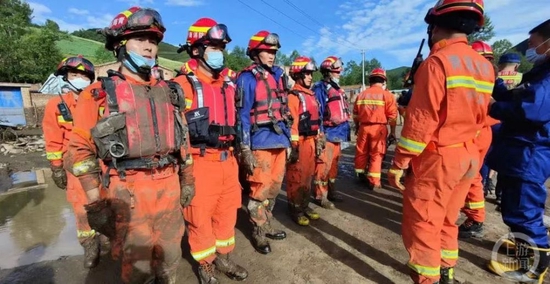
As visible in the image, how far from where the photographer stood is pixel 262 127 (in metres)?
3.52

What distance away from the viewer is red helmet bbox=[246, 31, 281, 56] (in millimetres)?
3617

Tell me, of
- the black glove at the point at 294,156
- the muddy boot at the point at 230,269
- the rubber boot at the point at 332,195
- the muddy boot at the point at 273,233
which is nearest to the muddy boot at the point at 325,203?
the rubber boot at the point at 332,195

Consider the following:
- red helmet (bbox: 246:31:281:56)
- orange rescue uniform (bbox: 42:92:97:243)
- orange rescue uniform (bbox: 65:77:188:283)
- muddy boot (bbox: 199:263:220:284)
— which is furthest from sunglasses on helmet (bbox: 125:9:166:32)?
muddy boot (bbox: 199:263:220:284)

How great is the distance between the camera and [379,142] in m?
5.58

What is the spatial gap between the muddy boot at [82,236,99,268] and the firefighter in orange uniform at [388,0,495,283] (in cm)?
325

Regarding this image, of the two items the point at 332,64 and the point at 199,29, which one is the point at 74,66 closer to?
the point at 199,29

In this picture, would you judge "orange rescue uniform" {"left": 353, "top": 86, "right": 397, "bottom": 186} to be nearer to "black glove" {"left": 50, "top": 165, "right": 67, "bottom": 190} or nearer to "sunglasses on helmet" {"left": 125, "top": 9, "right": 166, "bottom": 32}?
"sunglasses on helmet" {"left": 125, "top": 9, "right": 166, "bottom": 32}

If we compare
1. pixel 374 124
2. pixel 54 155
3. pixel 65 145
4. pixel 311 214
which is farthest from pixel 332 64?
pixel 54 155

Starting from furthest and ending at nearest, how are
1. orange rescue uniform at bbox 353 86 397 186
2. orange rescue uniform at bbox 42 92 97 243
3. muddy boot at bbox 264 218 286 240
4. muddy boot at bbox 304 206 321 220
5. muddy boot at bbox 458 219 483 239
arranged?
orange rescue uniform at bbox 353 86 397 186
muddy boot at bbox 304 206 321 220
muddy boot at bbox 264 218 286 240
muddy boot at bbox 458 219 483 239
orange rescue uniform at bbox 42 92 97 243

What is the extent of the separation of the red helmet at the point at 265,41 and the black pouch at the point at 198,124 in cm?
135

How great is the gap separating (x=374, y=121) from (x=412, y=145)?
131 inches

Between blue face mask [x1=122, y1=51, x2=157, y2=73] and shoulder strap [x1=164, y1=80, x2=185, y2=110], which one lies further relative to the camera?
shoulder strap [x1=164, y1=80, x2=185, y2=110]

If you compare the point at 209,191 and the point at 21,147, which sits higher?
the point at 209,191

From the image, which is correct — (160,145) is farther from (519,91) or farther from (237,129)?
(519,91)
